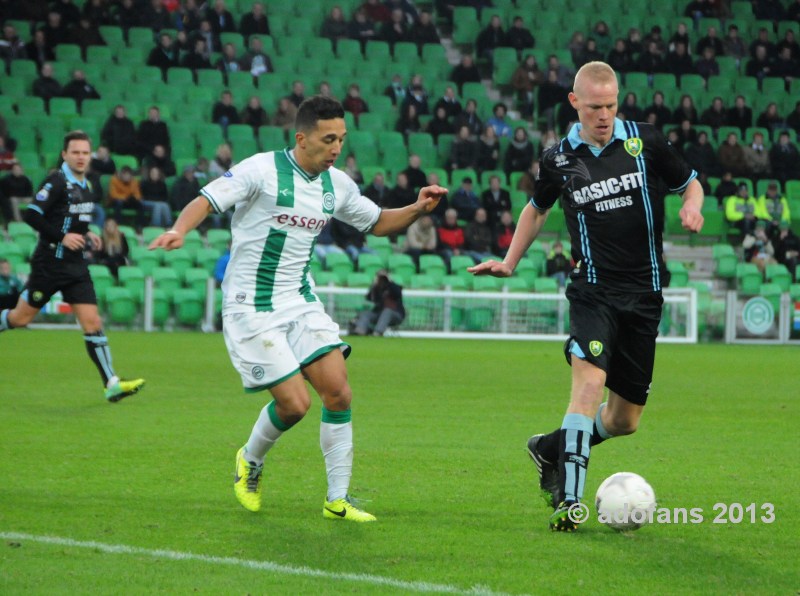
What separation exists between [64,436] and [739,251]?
19.6m

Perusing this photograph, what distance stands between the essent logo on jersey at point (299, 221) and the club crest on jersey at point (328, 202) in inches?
2.3

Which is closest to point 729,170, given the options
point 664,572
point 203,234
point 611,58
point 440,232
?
point 611,58

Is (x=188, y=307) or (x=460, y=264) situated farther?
Answer: (x=460, y=264)

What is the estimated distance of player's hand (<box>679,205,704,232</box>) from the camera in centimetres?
586

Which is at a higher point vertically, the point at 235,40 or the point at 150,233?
the point at 235,40

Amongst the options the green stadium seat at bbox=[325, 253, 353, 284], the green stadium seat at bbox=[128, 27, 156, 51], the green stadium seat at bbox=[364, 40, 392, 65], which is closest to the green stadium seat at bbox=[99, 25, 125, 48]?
the green stadium seat at bbox=[128, 27, 156, 51]

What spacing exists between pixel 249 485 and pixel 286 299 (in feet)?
3.22

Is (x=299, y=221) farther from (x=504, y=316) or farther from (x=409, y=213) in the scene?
(x=504, y=316)

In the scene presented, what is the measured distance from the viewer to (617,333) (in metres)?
6.04

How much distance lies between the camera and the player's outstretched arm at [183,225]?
5582 millimetres

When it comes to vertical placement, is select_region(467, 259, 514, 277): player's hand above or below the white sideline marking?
above

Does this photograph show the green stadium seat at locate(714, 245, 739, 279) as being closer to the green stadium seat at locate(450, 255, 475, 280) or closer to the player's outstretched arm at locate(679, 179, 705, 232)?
the green stadium seat at locate(450, 255, 475, 280)

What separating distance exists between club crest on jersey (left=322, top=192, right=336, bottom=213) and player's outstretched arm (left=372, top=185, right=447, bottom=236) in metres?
0.36

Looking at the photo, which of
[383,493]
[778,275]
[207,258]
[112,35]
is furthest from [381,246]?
[383,493]
